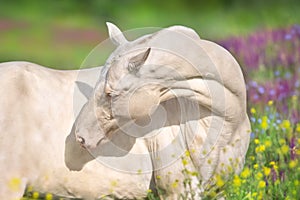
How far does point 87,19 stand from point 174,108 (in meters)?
14.5

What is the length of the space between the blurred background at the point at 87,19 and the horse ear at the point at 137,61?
9797 millimetres

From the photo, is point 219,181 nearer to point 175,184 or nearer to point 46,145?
point 175,184

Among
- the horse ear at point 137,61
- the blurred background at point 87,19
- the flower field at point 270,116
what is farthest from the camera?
the blurred background at point 87,19

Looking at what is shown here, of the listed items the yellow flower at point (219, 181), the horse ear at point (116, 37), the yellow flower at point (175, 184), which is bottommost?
the yellow flower at point (175, 184)

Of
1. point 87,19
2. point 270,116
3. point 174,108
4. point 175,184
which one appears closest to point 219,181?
point 175,184

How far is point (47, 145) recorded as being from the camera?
3168mm

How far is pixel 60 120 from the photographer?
3221mm

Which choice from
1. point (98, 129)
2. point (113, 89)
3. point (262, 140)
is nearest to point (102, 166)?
point (98, 129)

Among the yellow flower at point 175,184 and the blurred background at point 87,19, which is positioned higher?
the yellow flower at point 175,184

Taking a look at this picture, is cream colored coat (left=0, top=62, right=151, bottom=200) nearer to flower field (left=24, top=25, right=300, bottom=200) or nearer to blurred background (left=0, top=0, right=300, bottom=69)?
flower field (left=24, top=25, right=300, bottom=200)

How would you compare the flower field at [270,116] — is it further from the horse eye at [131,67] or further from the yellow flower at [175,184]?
the horse eye at [131,67]

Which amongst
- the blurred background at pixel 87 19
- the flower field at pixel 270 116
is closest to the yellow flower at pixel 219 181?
the flower field at pixel 270 116

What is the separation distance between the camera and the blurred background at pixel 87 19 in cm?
1431

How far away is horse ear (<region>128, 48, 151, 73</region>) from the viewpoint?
114 inches
